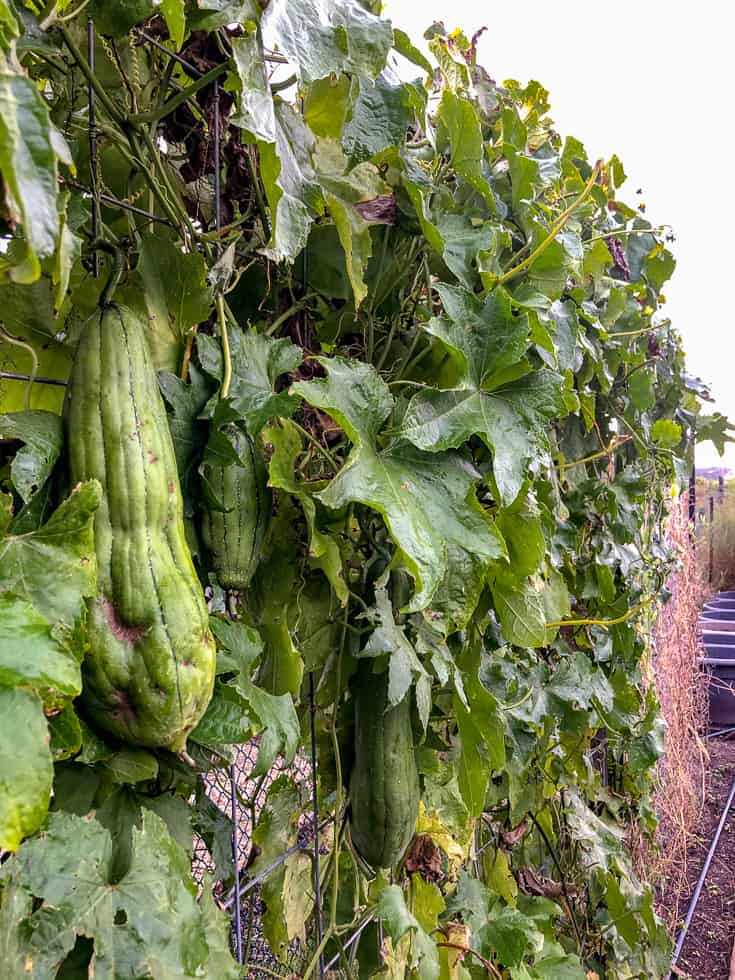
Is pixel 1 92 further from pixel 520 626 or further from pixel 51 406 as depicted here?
pixel 520 626

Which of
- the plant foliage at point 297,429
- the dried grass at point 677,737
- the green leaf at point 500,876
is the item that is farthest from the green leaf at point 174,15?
the dried grass at point 677,737

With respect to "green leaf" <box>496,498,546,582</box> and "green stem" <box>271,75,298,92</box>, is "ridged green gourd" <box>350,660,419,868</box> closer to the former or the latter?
"green leaf" <box>496,498,546,582</box>

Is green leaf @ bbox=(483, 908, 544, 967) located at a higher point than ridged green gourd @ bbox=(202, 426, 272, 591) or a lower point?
lower

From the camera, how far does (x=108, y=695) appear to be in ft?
1.74

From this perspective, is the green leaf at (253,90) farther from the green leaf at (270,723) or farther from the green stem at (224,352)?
the green leaf at (270,723)

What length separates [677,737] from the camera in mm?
3285

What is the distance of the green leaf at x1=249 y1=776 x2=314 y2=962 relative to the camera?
1031 mm

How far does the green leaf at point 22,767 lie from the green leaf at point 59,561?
77mm

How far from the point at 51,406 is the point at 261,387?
0.20m

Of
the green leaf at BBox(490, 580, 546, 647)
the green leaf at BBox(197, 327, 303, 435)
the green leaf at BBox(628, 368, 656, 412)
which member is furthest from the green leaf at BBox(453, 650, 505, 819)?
the green leaf at BBox(628, 368, 656, 412)

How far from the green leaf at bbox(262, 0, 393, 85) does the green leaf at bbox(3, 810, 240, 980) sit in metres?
0.57

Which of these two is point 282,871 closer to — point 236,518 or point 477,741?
point 477,741

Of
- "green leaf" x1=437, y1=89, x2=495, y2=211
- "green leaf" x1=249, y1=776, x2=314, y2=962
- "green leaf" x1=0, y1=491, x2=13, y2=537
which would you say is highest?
"green leaf" x1=437, y1=89, x2=495, y2=211

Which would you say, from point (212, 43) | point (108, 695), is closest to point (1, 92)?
point (108, 695)
